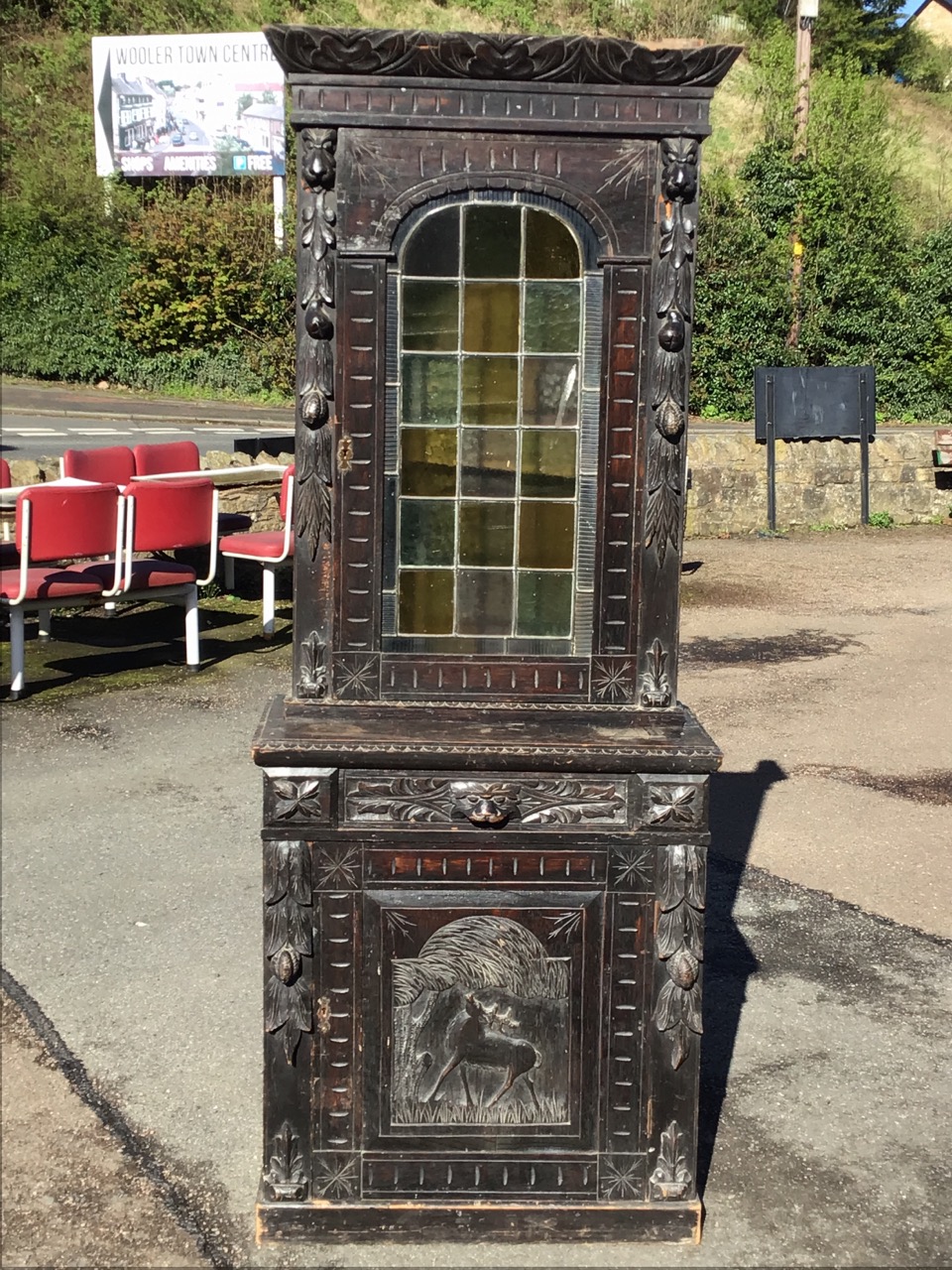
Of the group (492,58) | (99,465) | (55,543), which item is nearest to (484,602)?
(492,58)

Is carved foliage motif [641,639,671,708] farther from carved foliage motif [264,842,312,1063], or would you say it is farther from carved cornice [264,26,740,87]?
carved cornice [264,26,740,87]

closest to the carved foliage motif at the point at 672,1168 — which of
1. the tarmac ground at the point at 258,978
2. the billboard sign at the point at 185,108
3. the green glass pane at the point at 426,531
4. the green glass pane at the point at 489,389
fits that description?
the tarmac ground at the point at 258,978

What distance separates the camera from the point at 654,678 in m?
3.06

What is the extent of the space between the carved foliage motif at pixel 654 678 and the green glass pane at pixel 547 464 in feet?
1.26

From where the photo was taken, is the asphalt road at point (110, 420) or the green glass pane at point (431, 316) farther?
the asphalt road at point (110, 420)

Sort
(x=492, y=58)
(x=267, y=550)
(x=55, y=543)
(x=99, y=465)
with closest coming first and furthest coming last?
(x=492, y=58), (x=55, y=543), (x=267, y=550), (x=99, y=465)

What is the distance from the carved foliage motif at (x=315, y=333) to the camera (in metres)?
2.83

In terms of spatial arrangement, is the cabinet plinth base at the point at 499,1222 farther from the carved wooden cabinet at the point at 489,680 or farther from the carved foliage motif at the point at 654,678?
the carved foliage motif at the point at 654,678

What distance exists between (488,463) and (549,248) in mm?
466

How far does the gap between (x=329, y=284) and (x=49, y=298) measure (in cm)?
2573

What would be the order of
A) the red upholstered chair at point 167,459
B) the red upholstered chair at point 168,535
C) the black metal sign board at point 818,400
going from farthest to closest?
the black metal sign board at point 818,400, the red upholstered chair at point 167,459, the red upholstered chair at point 168,535

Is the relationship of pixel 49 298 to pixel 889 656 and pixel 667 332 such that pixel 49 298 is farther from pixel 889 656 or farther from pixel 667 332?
pixel 667 332

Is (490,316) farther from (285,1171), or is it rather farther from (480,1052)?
(285,1171)

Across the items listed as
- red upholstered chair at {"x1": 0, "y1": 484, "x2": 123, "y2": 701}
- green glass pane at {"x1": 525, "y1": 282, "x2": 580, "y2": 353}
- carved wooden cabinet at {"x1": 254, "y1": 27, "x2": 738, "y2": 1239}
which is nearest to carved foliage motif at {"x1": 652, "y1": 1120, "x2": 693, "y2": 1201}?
carved wooden cabinet at {"x1": 254, "y1": 27, "x2": 738, "y2": 1239}
